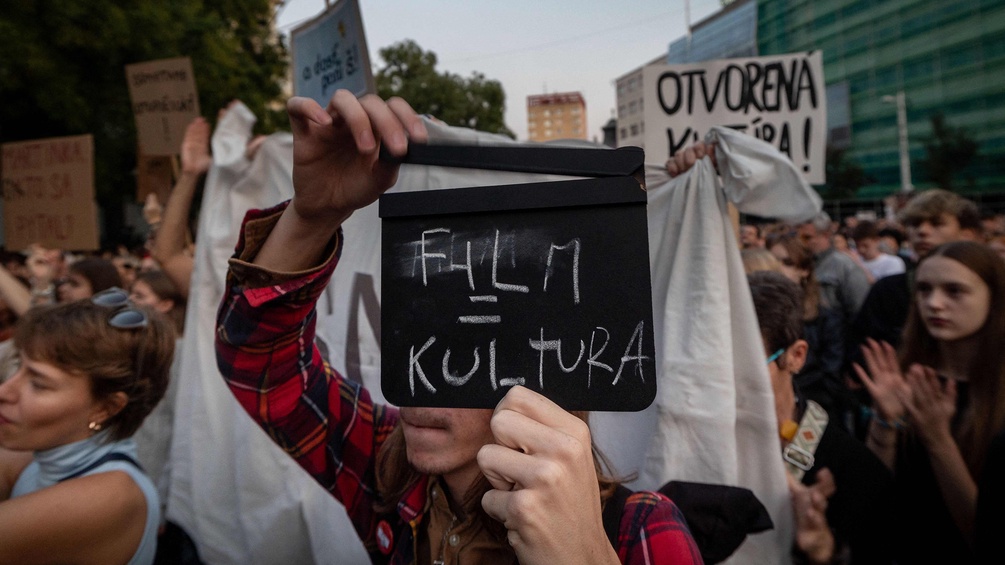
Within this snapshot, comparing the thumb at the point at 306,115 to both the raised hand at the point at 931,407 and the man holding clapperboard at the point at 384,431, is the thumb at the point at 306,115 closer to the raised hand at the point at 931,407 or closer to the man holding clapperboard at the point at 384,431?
the man holding clapperboard at the point at 384,431

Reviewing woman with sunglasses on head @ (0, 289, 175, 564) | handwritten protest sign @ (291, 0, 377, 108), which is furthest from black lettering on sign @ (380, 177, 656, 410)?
handwritten protest sign @ (291, 0, 377, 108)

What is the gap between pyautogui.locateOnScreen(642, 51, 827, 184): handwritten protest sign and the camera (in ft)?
12.1

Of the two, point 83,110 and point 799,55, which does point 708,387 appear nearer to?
point 799,55

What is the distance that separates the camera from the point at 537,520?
2.82 ft

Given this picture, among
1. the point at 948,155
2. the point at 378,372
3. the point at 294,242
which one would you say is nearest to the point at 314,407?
the point at 294,242

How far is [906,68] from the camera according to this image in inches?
1923

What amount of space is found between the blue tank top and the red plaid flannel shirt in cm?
55

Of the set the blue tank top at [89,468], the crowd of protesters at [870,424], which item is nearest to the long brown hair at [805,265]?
the crowd of protesters at [870,424]

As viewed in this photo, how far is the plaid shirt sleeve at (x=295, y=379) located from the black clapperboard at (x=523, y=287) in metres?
0.37

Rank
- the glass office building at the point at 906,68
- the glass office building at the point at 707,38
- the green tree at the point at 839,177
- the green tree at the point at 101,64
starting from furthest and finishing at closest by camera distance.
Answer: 1. the glass office building at the point at 906,68
2. the green tree at the point at 839,177
3. the glass office building at the point at 707,38
4. the green tree at the point at 101,64

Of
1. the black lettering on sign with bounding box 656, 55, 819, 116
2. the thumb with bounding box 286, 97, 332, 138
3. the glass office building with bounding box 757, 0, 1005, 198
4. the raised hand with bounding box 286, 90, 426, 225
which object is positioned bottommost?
the raised hand with bounding box 286, 90, 426, 225

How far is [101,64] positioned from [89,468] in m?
10.5

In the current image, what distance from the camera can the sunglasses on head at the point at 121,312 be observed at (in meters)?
1.88

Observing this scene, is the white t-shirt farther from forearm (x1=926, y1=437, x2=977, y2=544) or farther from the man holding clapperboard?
the man holding clapperboard
